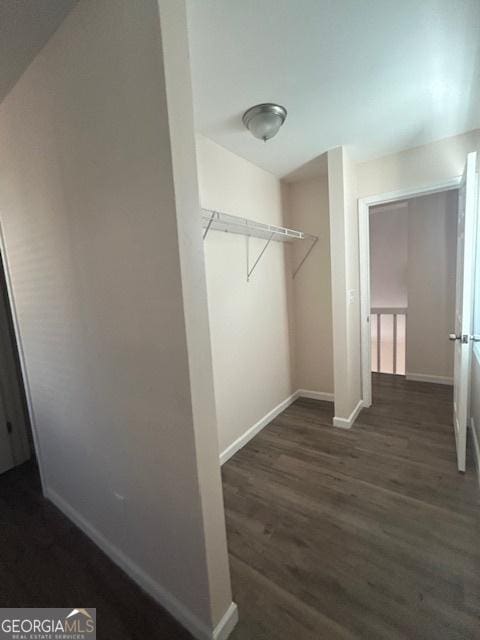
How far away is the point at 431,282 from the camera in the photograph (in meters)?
3.35

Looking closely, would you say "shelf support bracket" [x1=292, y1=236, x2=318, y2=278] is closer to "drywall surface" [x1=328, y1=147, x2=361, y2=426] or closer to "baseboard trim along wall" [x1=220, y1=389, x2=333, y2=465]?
"drywall surface" [x1=328, y1=147, x2=361, y2=426]

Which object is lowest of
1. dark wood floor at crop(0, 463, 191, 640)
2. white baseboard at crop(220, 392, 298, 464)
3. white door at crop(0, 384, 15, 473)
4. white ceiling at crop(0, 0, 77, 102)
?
dark wood floor at crop(0, 463, 191, 640)

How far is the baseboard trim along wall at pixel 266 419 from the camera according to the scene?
2.25 metres

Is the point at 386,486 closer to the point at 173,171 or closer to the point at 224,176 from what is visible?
the point at 173,171

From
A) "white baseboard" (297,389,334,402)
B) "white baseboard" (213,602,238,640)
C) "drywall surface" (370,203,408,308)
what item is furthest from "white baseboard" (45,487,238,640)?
"drywall surface" (370,203,408,308)

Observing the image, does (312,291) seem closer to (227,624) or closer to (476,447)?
(476,447)

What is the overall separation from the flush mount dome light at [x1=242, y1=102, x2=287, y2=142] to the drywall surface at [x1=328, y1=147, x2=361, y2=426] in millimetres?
794

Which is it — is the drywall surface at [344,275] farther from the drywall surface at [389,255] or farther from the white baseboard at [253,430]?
the drywall surface at [389,255]

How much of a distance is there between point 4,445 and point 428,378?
4.49m

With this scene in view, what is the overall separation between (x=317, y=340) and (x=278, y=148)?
194cm

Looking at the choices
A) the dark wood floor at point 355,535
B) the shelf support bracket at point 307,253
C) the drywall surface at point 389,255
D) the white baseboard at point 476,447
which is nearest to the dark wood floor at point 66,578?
the dark wood floor at point 355,535

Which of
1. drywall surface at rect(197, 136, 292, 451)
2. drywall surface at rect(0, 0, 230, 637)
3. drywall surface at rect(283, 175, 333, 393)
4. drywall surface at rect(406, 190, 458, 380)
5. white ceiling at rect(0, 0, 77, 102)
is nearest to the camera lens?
drywall surface at rect(0, 0, 230, 637)

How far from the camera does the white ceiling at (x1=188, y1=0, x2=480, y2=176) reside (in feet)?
3.68

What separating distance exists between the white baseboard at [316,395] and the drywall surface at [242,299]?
14.1 inches
